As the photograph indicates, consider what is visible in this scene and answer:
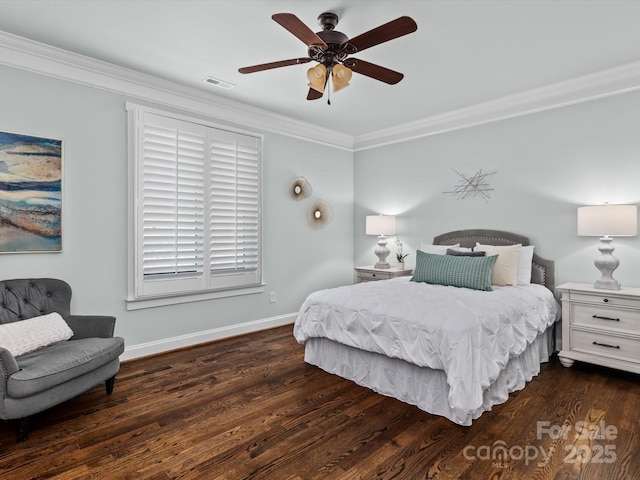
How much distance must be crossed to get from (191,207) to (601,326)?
4056mm

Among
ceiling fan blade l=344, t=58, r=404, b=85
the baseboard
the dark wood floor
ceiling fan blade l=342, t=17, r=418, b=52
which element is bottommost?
the dark wood floor

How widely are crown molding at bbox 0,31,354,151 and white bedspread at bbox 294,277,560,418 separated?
2418mm

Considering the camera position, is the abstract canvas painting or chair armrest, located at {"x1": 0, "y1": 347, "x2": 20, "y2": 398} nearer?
chair armrest, located at {"x1": 0, "y1": 347, "x2": 20, "y2": 398}

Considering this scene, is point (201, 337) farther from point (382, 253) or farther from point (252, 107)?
point (252, 107)

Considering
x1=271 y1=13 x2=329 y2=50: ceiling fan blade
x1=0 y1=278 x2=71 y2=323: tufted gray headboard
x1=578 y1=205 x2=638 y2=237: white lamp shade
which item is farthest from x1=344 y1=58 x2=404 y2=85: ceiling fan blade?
x1=0 y1=278 x2=71 y2=323: tufted gray headboard

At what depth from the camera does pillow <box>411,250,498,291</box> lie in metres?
3.46

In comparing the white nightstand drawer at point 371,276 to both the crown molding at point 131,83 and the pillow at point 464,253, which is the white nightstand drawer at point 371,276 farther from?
the crown molding at point 131,83

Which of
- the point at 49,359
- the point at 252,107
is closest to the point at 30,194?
the point at 49,359

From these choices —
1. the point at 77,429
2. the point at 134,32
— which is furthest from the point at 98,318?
the point at 134,32

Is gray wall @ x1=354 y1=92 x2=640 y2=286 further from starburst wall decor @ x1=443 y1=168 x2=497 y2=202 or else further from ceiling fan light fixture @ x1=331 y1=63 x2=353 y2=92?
ceiling fan light fixture @ x1=331 y1=63 x2=353 y2=92

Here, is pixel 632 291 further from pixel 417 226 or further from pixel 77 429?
pixel 77 429

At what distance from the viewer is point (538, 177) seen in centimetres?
403

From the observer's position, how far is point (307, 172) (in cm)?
A: 521

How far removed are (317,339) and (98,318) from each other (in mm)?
1808
